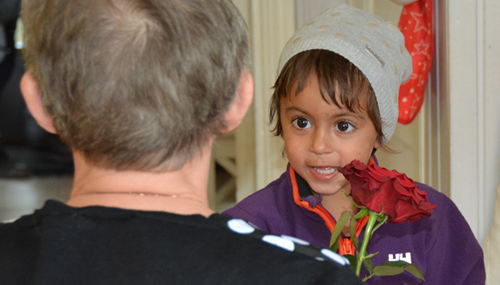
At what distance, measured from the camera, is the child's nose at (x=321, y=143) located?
96cm

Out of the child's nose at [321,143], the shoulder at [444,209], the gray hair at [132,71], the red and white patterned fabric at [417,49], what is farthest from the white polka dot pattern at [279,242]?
the red and white patterned fabric at [417,49]

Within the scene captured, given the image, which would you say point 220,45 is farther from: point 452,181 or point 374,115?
point 452,181

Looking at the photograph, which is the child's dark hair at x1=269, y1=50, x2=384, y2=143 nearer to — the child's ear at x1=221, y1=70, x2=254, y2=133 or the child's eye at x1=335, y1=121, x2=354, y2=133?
the child's eye at x1=335, y1=121, x2=354, y2=133

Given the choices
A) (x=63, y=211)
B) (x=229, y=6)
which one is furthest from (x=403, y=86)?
(x=63, y=211)

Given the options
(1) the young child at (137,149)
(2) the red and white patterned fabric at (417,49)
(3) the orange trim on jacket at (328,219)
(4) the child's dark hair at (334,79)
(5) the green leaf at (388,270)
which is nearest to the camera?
(1) the young child at (137,149)

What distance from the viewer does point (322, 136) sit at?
3.18 ft

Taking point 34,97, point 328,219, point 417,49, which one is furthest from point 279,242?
point 417,49

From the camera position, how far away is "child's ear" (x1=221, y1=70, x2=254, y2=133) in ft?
1.83

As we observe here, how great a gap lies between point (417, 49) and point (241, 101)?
902mm

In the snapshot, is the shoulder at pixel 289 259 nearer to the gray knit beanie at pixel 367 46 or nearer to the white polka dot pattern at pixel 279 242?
the white polka dot pattern at pixel 279 242

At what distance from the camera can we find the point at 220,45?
19.9 inches

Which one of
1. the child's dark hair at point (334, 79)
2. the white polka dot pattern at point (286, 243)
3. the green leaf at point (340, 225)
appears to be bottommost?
the green leaf at point (340, 225)

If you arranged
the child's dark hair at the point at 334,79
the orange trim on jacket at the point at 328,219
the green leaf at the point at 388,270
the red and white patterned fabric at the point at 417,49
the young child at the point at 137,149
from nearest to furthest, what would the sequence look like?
the young child at the point at 137,149
the green leaf at the point at 388,270
the orange trim on jacket at the point at 328,219
the child's dark hair at the point at 334,79
the red and white patterned fabric at the point at 417,49

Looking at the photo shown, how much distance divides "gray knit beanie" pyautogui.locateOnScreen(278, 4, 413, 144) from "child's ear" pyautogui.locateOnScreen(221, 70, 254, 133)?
1.42 ft
